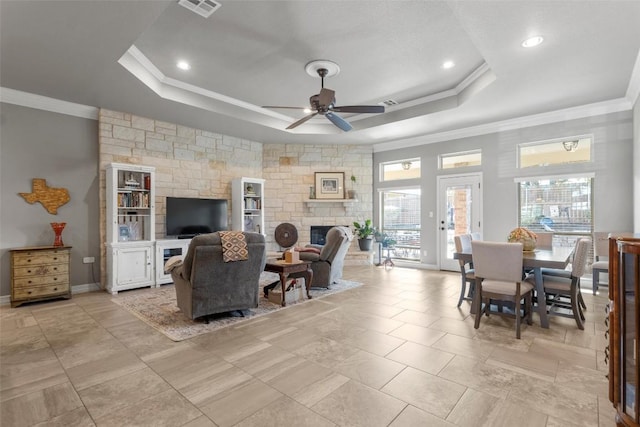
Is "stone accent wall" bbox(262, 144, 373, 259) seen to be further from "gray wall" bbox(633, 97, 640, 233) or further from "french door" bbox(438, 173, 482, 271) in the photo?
"gray wall" bbox(633, 97, 640, 233)

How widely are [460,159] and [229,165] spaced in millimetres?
4935

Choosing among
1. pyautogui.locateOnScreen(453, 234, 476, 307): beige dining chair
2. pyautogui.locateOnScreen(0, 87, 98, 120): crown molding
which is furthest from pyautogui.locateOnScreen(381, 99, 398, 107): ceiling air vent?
pyautogui.locateOnScreen(0, 87, 98, 120): crown molding

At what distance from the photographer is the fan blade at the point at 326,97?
148 inches

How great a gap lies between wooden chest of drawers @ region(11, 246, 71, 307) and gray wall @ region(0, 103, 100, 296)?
424 mm

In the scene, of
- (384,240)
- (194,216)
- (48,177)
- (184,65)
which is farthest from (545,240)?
(48,177)

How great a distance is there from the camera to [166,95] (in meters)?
4.64

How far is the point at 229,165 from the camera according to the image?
267 inches

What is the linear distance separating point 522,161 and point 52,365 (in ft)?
23.1

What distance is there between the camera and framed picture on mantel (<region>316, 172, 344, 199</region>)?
7449 mm

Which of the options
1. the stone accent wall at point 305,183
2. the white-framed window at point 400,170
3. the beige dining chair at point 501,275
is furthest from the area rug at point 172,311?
the white-framed window at point 400,170

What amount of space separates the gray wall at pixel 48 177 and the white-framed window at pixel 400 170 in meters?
5.91

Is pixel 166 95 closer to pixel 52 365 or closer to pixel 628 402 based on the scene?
pixel 52 365

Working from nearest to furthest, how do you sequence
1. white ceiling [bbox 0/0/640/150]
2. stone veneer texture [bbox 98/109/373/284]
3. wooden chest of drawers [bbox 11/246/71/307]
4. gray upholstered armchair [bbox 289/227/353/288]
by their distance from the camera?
white ceiling [bbox 0/0/640/150] < wooden chest of drawers [bbox 11/246/71/307] < gray upholstered armchair [bbox 289/227/353/288] < stone veneer texture [bbox 98/109/373/284]

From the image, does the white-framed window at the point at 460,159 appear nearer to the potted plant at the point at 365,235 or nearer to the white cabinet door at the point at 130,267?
the potted plant at the point at 365,235
